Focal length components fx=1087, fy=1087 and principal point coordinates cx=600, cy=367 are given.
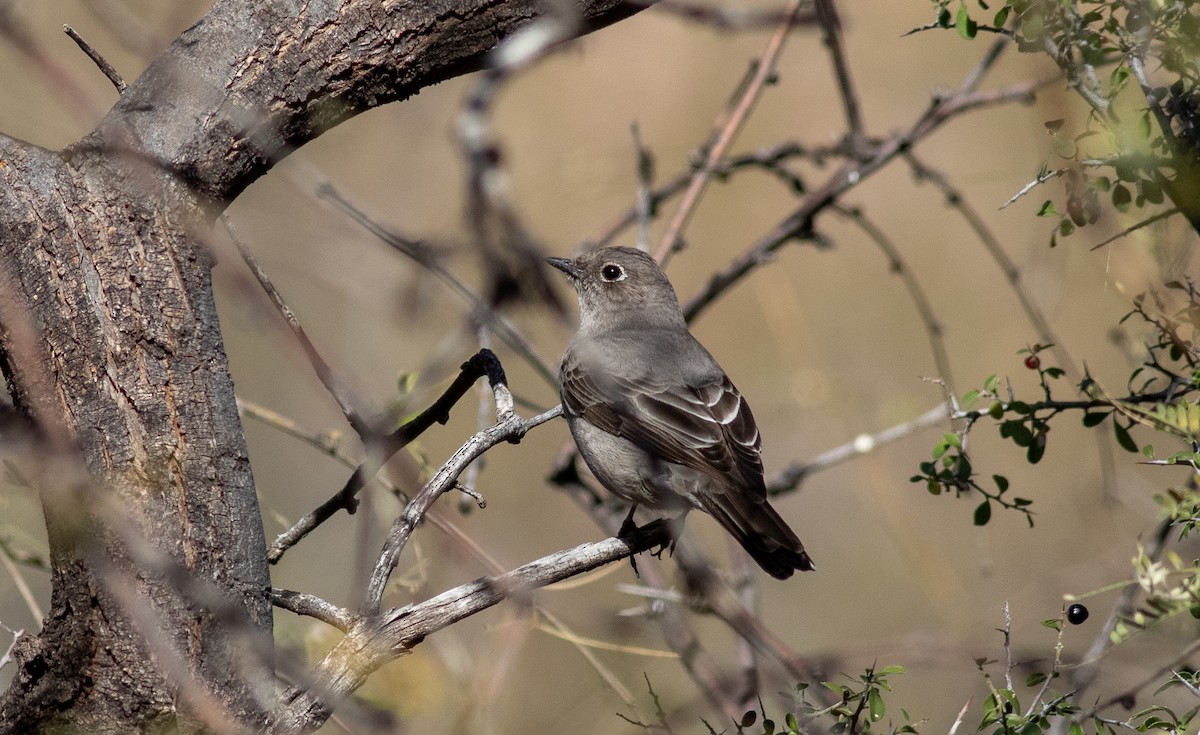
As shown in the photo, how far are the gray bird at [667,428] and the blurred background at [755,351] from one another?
1.48 feet

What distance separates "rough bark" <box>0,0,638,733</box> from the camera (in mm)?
2590

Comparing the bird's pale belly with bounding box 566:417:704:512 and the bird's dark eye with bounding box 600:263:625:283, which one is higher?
the bird's dark eye with bounding box 600:263:625:283

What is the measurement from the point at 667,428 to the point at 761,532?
2.39ft

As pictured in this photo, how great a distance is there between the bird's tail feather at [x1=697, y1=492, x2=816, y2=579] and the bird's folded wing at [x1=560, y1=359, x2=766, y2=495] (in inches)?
4.1

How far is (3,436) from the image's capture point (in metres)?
2.66

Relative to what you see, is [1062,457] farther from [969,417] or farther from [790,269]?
[969,417]

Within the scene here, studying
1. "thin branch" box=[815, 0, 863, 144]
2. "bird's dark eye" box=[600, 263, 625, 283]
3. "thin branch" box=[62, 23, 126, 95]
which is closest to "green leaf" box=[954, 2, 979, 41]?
"thin branch" box=[815, 0, 863, 144]

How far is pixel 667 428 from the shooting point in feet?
15.6

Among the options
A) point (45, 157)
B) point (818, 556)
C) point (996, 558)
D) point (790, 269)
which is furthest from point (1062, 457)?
point (45, 157)

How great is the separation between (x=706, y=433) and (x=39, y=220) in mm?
2787

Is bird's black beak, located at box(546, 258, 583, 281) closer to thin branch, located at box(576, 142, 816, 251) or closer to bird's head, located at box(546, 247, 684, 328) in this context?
bird's head, located at box(546, 247, 684, 328)

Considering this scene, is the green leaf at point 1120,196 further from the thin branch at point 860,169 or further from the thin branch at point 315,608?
the thin branch at point 315,608

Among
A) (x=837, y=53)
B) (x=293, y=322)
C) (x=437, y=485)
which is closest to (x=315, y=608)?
(x=437, y=485)

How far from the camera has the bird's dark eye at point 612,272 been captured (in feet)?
18.7
